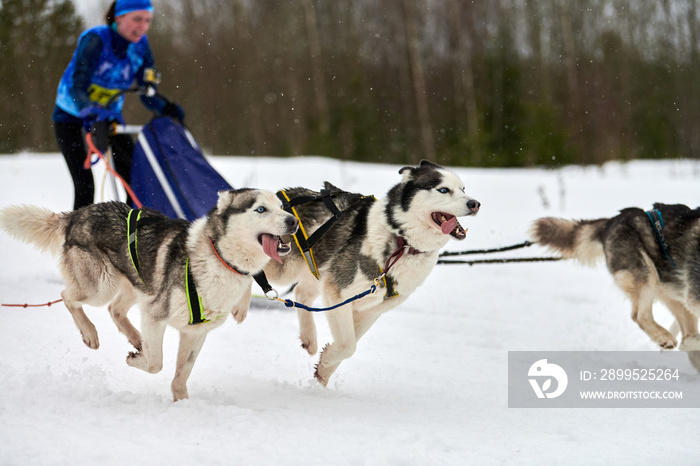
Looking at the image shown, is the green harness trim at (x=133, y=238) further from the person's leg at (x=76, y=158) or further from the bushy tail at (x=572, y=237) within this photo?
the bushy tail at (x=572, y=237)

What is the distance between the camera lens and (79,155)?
4.59 meters

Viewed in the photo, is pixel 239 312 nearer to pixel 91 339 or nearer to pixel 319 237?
pixel 319 237

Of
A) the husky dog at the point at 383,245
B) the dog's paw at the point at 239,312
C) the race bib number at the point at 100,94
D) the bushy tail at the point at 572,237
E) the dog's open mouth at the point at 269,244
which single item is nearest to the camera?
the dog's open mouth at the point at 269,244

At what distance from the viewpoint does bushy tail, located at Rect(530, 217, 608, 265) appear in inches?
194

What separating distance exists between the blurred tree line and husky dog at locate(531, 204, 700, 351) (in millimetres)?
10620

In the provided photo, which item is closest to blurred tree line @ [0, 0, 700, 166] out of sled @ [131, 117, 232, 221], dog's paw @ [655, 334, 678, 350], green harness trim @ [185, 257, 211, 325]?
dog's paw @ [655, 334, 678, 350]

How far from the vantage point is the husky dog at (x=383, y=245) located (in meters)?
3.48

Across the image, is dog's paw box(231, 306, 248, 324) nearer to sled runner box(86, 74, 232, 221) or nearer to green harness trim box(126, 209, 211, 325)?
green harness trim box(126, 209, 211, 325)

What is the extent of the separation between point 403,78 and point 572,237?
47.6ft

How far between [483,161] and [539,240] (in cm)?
1068

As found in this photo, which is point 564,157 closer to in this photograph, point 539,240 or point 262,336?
point 539,240

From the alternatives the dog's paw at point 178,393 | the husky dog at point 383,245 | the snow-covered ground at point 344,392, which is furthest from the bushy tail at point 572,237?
the dog's paw at point 178,393

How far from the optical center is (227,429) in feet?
9.34

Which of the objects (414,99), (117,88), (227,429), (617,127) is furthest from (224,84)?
(227,429)
